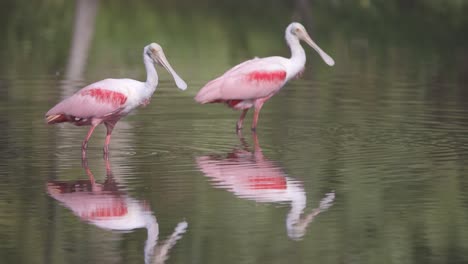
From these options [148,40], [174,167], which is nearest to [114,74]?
[148,40]

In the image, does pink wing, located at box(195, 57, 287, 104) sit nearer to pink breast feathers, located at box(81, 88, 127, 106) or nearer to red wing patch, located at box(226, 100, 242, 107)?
red wing patch, located at box(226, 100, 242, 107)

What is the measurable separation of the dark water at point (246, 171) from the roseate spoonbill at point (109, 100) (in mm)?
331

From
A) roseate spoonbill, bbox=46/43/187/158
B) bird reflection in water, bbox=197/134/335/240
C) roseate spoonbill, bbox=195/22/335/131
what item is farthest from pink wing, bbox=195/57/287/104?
roseate spoonbill, bbox=46/43/187/158

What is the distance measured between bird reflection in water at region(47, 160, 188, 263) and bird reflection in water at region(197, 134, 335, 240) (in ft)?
2.50

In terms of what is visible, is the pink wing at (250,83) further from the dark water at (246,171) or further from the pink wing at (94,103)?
the pink wing at (94,103)

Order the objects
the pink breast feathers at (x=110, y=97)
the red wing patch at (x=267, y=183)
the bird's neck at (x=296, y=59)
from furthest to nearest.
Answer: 1. the bird's neck at (x=296, y=59)
2. the pink breast feathers at (x=110, y=97)
3. the red wing patch at (x=267, y=183)

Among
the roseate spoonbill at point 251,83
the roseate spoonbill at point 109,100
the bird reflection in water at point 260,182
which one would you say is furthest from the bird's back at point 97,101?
the roseate spoonbill at point 251,83

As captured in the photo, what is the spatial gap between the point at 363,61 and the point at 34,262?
15.9 m

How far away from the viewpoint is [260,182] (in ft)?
36.0

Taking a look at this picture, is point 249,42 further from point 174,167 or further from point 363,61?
point 174,167

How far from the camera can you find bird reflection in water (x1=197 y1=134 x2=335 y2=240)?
959 centimetres

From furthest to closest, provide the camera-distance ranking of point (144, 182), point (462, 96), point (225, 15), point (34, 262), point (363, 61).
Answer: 1. point (225, 15)
2. point (363, 61)
3. point (462, 96)
4. point (144, 182)
5. point (34, 262)

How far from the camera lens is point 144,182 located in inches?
433

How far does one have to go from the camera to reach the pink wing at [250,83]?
14711 millimetres
